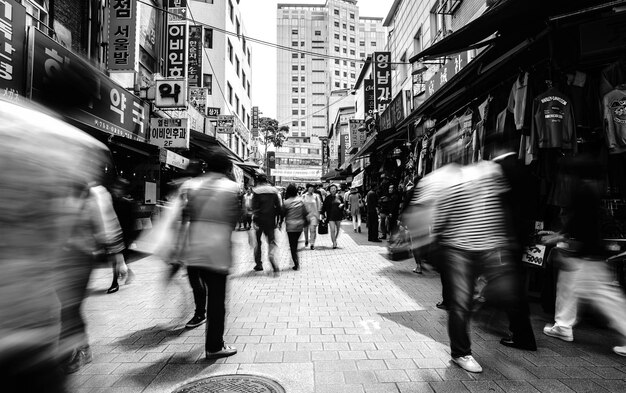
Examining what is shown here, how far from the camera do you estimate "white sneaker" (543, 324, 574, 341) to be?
13.7 ft

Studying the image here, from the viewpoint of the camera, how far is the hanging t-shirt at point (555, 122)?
466 centimetres

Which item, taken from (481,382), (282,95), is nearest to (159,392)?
(481,382)

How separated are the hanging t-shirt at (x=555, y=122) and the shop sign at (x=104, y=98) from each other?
501cm

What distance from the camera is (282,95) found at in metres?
99.8

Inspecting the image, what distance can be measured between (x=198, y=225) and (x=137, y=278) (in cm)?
470

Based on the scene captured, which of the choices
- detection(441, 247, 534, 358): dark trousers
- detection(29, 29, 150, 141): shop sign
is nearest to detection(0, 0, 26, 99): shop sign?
detection(29, 29, 150, 141): shop sign

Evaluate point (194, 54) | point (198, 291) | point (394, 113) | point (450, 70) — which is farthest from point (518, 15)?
point (194, 54)

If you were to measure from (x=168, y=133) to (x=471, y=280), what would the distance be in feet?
37.6

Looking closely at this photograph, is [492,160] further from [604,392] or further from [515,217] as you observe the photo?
[604,392]

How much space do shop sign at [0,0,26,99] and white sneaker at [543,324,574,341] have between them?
802 centimetres

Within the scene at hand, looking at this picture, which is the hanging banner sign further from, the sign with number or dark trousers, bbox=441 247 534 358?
dark trousers, bbox=441 247 534 358

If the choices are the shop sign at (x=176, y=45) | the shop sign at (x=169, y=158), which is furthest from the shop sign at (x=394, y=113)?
the shop sign at (x=176, y=45)

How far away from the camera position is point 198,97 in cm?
1808

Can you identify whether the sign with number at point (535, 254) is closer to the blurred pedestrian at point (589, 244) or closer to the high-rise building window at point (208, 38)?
the blurred pedestrian at point (589, 244)
